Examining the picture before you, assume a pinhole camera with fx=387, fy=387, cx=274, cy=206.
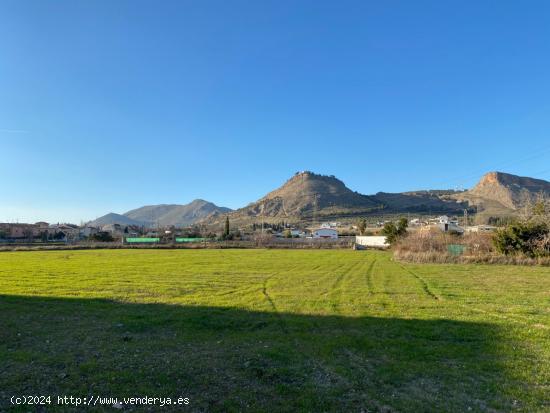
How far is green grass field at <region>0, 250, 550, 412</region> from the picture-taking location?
6328 millimetres

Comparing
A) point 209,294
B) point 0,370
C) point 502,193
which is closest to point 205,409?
point 0,370

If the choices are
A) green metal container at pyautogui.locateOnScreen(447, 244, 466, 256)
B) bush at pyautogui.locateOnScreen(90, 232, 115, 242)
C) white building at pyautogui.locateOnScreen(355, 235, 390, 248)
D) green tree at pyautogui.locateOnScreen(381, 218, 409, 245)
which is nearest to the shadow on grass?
green metal container at pyautogui.locateOnScreen(447, 244, 466, 256)

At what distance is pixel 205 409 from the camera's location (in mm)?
5773

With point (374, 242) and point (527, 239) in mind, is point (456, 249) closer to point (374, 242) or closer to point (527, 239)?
point (527, 239)

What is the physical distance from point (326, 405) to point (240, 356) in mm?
2885

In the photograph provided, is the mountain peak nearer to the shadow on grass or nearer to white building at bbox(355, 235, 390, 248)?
white building at bbox(355, 235, 390, 248)

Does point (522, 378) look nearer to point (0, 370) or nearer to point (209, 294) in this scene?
point (0, 370)

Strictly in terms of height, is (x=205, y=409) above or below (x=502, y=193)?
below

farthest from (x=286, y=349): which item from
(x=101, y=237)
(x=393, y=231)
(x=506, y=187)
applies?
(x=506, y=187)

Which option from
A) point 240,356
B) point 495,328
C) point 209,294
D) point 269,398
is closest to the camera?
point 269,398

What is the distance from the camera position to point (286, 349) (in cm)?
891

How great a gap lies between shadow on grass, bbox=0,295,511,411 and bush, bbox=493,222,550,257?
31.4 metres

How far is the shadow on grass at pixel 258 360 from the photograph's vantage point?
20.5 feet

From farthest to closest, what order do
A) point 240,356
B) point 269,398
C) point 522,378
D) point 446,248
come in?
point 446,248 < point 240,356 < point 522,378 < point 269,398
